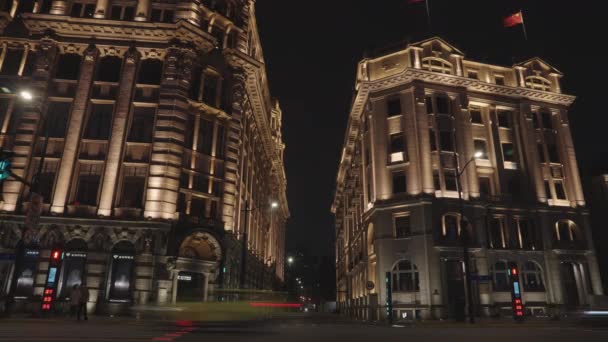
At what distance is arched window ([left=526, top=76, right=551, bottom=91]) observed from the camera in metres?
46.0

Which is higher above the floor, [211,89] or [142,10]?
[142,10]

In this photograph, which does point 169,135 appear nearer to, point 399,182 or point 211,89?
point 211,89

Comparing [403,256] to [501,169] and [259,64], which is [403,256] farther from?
[259,64]

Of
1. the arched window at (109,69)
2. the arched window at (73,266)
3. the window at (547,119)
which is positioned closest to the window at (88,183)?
the arched window at (73,266)

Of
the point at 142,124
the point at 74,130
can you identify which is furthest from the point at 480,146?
the point at 74,130

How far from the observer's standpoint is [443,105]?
42.6m

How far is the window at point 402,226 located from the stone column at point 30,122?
31.3 metres

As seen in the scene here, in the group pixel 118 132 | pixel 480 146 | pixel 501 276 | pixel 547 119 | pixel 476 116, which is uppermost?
pixel 547 119

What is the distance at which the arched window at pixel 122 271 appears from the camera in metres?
29.8

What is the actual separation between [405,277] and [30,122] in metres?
34.2

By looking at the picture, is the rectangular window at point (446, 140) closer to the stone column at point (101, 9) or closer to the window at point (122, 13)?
the window at point (122, 13)

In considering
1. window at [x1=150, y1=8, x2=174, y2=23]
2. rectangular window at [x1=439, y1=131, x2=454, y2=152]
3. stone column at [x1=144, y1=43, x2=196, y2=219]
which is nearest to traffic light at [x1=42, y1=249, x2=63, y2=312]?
stone column at [x1=144, y1=43, x2=196, y2=219]

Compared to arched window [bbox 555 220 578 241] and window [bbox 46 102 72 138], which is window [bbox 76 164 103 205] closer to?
window [bbox 46 102 72 138]

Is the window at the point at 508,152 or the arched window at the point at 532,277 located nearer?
the arched window at the point at 532,277
